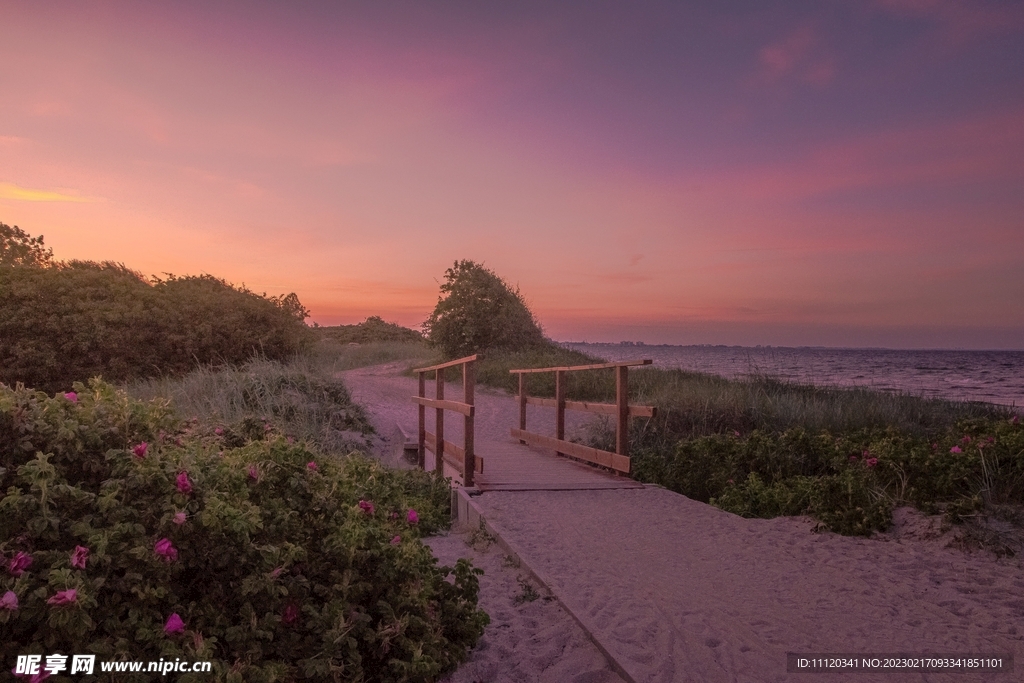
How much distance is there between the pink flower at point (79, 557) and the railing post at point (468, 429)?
5.27 meters

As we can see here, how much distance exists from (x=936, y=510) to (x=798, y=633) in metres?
2.86

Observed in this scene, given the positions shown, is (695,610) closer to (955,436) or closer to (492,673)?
(492,673)

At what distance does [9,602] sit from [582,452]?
291 inches

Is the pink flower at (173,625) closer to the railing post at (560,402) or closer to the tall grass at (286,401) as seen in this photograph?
the tall grass at (286,401)

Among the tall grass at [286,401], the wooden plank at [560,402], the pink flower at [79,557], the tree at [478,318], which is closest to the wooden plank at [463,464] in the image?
the wooden plank at [560,402]

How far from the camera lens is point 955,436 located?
25.0 feet

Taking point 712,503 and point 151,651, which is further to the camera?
point 712,503

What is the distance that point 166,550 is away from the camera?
2.59 metres

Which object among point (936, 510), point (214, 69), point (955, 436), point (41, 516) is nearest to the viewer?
point (41, 516)

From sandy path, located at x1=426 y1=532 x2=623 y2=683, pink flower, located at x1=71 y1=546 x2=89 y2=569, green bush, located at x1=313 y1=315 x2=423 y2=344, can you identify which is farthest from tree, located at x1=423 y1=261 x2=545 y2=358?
green bush, located at x1=313 y1=315 x2=423 y2=344

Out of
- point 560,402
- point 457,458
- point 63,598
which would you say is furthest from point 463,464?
point 63,598

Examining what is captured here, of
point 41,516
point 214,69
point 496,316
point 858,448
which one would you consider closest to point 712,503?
point 858,448

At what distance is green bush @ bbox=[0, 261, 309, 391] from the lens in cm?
1672

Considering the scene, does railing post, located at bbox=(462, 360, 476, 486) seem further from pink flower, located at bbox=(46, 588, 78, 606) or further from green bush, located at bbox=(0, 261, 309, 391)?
green bush, located at bbox=(0, 261, 309, 391)
